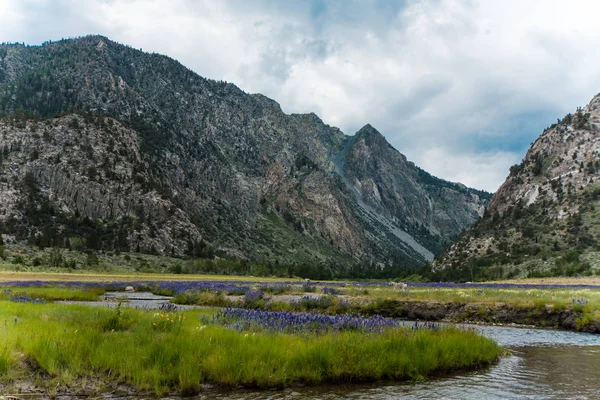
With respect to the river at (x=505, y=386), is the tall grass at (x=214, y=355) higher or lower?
higher

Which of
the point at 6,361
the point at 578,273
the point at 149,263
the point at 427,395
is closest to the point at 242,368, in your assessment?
the point at 427,395

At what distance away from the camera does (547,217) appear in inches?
3723

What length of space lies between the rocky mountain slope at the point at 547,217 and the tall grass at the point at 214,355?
64576 mm

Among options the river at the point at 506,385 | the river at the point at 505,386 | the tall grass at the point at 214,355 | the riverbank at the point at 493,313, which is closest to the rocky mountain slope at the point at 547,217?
the riverbank at the point at 493,313

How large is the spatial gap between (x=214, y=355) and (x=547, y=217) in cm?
10345

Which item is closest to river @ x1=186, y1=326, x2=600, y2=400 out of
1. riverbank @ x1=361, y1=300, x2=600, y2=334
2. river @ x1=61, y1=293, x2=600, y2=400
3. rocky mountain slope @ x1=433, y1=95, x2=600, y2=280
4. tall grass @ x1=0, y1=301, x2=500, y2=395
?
river @ x1=61, y1=293, x2=600, y2=400

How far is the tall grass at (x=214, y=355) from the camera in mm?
9320

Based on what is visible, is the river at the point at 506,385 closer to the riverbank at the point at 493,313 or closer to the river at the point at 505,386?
the river at the point at 505,386

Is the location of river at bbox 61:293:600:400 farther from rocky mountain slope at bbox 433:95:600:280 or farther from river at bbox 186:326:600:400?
rocky mountain slope at bbox 433:95:600:280

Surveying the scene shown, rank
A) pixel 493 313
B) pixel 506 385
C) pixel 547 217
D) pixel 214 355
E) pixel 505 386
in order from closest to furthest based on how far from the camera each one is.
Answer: pixel 214 355 → pixel 505 386 → pixel 506 385 → pixel 493 313 → pixel 547 217

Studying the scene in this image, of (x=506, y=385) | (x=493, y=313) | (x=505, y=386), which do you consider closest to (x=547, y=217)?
(x=493, y=313)

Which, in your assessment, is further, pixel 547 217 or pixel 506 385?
pixel 547 217

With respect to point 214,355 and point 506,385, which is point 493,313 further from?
point 214,355

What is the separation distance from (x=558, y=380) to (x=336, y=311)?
1732cm
